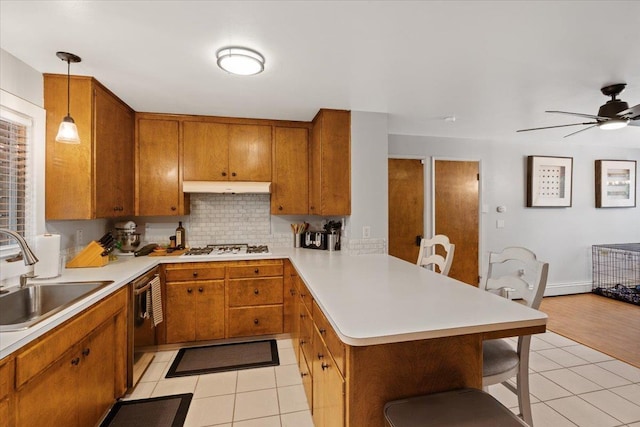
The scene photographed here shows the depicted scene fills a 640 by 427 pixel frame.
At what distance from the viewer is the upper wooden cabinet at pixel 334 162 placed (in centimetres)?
285

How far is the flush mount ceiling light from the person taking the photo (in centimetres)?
176

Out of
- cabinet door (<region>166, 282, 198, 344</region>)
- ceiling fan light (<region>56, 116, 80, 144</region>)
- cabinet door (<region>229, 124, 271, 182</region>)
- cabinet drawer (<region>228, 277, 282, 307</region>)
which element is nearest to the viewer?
ceiling fan light (<region>56, 116, 80, 144</region>)

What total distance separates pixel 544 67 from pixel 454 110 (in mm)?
941

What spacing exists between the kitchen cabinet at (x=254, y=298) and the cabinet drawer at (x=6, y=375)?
174 cm

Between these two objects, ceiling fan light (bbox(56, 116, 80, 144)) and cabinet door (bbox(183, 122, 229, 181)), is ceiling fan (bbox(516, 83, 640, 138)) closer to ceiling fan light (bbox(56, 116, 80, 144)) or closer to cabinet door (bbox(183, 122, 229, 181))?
cabinet door (bbox(183, 122, 229, 181))

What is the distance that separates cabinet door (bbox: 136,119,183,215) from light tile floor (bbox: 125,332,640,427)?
1422mm

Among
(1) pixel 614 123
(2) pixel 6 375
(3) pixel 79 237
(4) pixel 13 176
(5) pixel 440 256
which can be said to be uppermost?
(1) pixel 614 123

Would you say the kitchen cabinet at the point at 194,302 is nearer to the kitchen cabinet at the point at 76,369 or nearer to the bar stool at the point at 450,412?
the kitchen cabinet at the point at 76,369

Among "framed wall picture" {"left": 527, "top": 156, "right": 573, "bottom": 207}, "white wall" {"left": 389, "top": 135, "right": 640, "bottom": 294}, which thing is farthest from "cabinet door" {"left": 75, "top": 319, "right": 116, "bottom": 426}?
"framed wall picture" {"left": 527, "top": 156, "right": 573, "bottom": 207}

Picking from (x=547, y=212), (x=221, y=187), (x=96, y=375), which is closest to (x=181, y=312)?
(x=96, y=375)

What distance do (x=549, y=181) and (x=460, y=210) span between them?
5.30 feet

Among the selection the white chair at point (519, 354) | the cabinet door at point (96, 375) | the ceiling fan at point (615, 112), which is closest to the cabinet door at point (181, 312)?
the cabinet door at point (96, 375)

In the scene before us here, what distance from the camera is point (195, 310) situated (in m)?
2.75

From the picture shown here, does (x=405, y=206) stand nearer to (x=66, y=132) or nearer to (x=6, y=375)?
(x=66, y=132)
